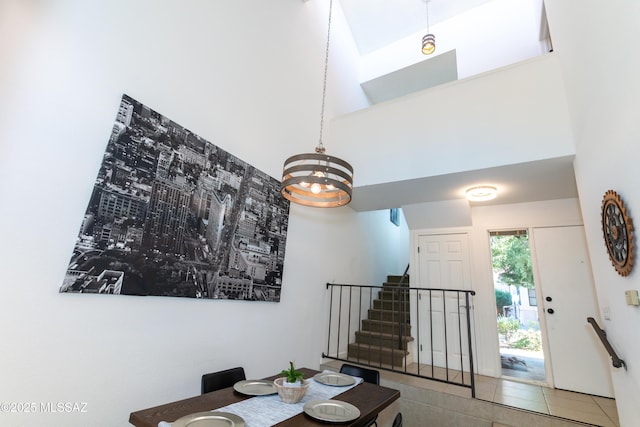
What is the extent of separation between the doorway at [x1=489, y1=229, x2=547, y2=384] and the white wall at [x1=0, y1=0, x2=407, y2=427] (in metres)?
2.86

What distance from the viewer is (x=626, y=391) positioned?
7.51ft

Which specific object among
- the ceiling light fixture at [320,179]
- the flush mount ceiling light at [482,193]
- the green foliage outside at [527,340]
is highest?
the flush mount ceiling light at [482,193]

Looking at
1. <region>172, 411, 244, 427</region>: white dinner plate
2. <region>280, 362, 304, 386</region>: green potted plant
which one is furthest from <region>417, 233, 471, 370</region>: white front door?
<region>172, 411, 244, 427</region>: white dinner plate

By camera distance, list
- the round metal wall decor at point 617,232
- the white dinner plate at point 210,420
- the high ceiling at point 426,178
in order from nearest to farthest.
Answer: the white dinner plate at point 210,420, the round metal wall decor at point 617,232, the high ceiling at point 426,178

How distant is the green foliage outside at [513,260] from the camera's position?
4.21 meters

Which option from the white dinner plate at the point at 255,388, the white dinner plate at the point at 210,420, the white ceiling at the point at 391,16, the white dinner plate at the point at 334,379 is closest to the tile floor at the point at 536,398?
the white dinner plate at the point at 334,379

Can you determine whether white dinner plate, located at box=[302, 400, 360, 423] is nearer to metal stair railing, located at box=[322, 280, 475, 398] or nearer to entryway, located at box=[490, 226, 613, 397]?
metal stair railing, located at box=[322, 280, 475, 398]

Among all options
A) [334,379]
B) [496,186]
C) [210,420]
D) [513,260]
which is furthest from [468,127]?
[210,420]

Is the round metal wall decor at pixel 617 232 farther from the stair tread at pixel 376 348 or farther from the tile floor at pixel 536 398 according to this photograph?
the stair tread at pixel 376 348

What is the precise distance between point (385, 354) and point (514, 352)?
5.69ft

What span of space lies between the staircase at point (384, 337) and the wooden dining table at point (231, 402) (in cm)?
182

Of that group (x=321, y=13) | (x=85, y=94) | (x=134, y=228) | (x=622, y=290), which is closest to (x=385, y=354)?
(x=622, y=290)

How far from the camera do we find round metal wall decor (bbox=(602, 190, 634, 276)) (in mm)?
1919

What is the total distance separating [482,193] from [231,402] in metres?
3.70
